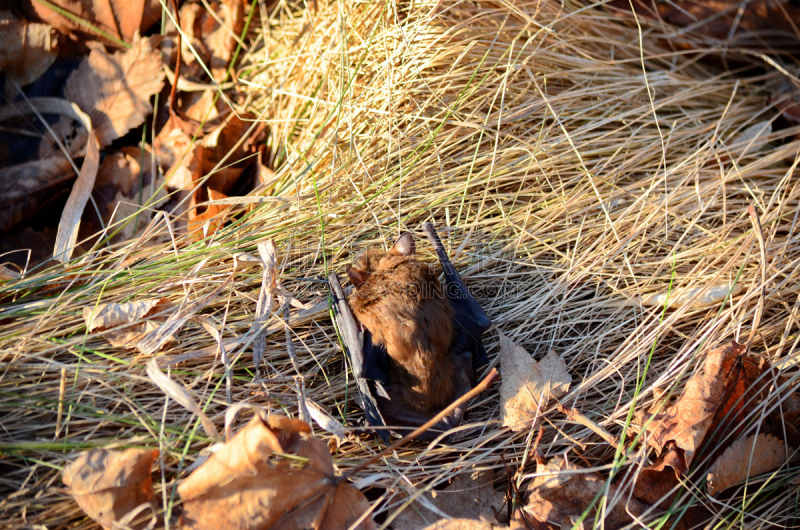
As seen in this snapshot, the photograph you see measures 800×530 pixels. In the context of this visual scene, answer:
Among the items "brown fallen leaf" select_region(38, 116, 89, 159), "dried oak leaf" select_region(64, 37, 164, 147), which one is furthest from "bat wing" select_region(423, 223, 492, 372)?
"brown fallen leaf" select_region(38, 116, 89, 159)

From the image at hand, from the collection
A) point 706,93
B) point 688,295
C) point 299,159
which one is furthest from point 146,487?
point 706,93

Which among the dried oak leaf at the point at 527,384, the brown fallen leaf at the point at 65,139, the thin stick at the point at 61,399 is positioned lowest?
the dried oak leaf at the point at 527,384

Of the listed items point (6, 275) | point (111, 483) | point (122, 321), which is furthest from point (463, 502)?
point (6, 275)

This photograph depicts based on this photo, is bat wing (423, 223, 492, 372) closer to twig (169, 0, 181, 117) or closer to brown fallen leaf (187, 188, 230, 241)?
brown fallen leaf (187, 188, 230, 241)

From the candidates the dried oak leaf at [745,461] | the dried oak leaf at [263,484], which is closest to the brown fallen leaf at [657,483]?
the dried oak leaf at [745,461]

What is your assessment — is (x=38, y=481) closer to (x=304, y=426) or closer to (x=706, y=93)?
(x=304, y=426)

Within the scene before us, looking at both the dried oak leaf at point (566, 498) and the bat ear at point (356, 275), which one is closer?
the dried oak leaf at point (566, 498)

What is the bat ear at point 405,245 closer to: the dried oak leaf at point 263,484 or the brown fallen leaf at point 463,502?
the dried oak leaf at point 263,484
